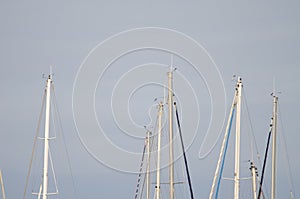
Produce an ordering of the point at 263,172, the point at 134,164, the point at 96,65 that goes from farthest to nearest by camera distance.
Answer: the point at 134,164
the point at 263,172
the point at 96,65

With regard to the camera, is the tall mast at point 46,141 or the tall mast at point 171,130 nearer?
the tall mast at point 46,141

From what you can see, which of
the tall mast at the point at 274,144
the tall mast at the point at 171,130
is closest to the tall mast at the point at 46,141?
the tall mast at the point at 171,130

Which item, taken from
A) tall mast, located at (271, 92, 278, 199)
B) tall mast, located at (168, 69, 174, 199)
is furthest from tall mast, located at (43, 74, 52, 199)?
tall mast, located at (271, 92, 278, 199)

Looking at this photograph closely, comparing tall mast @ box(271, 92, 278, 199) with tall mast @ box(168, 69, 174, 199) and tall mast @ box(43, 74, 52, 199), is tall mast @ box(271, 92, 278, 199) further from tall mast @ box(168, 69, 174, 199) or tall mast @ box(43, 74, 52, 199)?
tall mast @ box(43, 74, 52, 199)

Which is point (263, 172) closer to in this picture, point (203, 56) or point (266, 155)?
point (266, 155)

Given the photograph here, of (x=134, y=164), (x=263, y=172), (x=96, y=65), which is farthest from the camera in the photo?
(x=134, y=164)

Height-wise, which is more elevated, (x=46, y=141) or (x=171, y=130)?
(x=171, y=130)

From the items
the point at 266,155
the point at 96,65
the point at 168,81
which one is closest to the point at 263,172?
the point at 266,155

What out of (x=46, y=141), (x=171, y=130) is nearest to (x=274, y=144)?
(x=171, y=130)

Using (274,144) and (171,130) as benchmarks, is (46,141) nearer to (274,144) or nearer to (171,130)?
(171,130)

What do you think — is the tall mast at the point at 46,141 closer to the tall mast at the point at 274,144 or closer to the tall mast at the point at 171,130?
the tall mast at the point at 171,130

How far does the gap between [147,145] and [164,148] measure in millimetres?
7850

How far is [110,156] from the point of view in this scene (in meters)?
61.3

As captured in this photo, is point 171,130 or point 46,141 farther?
point 171,130
